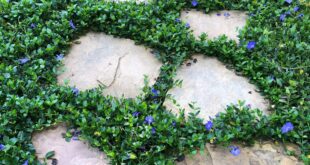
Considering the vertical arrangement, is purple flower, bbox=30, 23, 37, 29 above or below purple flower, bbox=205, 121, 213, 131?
above

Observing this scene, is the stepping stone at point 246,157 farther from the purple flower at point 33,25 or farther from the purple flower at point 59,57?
the purple flower at point 33,25

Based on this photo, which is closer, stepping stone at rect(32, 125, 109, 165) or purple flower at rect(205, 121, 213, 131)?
stepping stone at rect(32, 125, 109, 165)

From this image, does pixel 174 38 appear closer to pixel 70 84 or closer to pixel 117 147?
pixel 70 84

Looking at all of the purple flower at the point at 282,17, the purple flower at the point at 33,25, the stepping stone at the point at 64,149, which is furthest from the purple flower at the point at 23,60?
the purple flower at the point at 282,17

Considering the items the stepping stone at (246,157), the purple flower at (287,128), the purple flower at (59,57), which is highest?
the purple flower at (59,57)

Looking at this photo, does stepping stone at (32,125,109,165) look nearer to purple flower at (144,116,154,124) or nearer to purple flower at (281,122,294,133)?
purple flower at (144,116,154,124)

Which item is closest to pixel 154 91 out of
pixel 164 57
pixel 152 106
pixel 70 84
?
pixel 152 106

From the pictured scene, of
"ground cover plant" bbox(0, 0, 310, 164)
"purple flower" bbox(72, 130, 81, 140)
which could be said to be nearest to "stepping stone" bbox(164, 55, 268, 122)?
"ground cover plant" bbox(0, 0, 310, 164)
